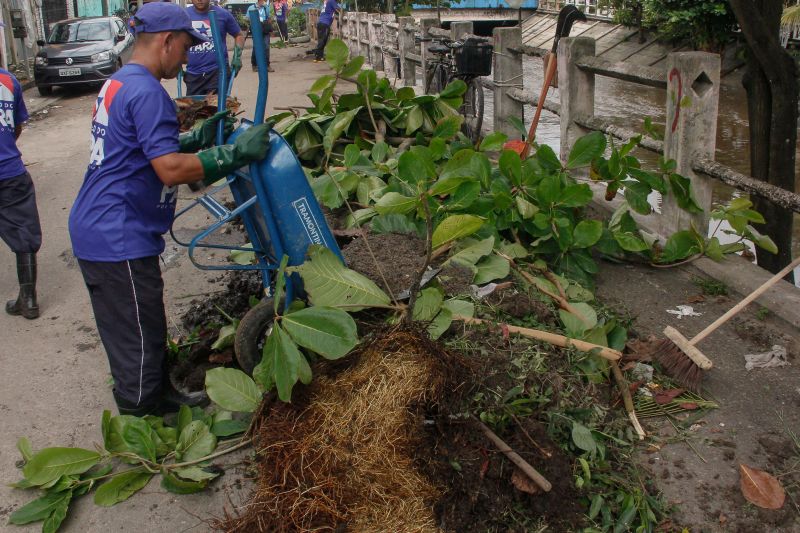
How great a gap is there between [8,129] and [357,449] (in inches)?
144

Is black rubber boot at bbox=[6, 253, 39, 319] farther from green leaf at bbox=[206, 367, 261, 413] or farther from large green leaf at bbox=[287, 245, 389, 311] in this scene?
large green leaf at bbox=[287, 245, 389, 311]

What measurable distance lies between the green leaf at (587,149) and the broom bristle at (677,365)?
4.82 ft

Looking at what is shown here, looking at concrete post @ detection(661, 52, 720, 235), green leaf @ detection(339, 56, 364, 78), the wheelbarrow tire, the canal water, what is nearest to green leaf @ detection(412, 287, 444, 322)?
the wheelbarrow tire

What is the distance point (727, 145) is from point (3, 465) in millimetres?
10851

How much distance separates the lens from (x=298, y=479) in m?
2.66

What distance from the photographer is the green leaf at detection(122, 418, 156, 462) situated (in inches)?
122

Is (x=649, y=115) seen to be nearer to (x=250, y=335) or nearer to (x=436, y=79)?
(x=436, y=79)

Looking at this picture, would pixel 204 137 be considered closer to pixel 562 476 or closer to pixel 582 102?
pixel 562 476

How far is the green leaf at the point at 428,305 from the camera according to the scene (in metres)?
3.29

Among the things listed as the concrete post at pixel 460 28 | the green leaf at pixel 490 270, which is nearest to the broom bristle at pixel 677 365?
the green leaf at pixel 490 270

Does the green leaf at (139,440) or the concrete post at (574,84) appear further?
the concrete post at (574,84)

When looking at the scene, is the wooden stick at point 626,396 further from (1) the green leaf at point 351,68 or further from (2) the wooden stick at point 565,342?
(1) the green leaf at point 351,68

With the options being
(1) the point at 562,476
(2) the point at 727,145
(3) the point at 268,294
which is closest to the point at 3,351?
(3) the point at 268,294

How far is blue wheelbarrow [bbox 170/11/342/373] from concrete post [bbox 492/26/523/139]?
4.32 metres
